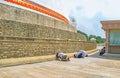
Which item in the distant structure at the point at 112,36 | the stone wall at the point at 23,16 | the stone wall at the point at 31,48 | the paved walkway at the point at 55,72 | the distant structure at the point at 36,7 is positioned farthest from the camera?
the distant structure at the point at 112,36

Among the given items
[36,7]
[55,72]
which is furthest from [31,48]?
[36,7]

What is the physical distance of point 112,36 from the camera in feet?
64.5

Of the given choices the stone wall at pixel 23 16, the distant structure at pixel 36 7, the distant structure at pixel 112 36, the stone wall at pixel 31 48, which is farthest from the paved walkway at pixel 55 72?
the distant structure at pixel 112 36

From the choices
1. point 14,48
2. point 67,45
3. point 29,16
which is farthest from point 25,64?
point 67,45

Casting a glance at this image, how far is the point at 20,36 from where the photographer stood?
494 inches

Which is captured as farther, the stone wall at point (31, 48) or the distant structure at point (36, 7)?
the distant structure at point (36, 7)

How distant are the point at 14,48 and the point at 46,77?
3.96 metres

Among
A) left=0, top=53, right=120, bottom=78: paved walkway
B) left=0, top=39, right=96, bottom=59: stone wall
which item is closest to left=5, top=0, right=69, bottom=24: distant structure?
left=0, top=39, right=96, bottom=59: stone wall

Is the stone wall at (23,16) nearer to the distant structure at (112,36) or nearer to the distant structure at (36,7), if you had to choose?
the distant structure at (36,7)

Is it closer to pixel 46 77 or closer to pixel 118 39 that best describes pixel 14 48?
pixel 46 77

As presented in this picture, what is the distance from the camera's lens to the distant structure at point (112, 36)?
19.2 meters

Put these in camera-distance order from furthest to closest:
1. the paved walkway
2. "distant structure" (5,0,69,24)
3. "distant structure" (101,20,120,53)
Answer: "distant structure" (101,20,120,53)
"distant structure" (5,0,69,24)
the paved walkway

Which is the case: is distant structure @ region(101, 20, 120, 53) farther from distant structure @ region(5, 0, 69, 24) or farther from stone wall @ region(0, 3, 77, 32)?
stone wall @ region(0, 3, 77, 32)

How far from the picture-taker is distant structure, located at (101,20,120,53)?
63.0 feet
